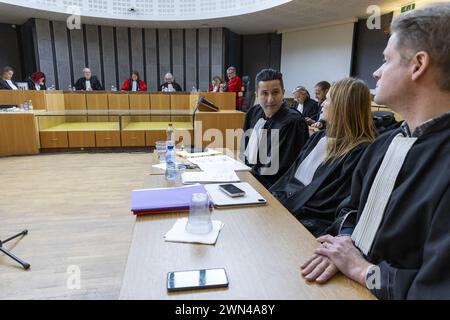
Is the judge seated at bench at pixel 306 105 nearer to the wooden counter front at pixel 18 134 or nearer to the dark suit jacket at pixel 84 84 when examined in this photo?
the wooden counter front at pixel 18 134

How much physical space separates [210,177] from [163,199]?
0.48m

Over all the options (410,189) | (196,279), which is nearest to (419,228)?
(410,189)

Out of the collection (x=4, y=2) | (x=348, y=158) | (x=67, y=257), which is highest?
(x=4, y=2)

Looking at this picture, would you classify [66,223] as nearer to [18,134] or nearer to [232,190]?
[232,190]

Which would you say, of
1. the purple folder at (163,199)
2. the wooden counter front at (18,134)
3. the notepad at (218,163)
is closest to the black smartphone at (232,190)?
the purple folder at (163,199)

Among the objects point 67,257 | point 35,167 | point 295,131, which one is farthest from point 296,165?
point 35,167

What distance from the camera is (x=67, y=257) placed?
2.37m

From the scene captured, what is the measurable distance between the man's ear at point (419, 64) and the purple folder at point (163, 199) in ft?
3.28

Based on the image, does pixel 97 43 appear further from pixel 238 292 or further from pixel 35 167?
pixel 238 292

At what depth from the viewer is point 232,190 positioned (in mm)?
1663

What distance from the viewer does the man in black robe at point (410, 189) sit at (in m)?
0.80
